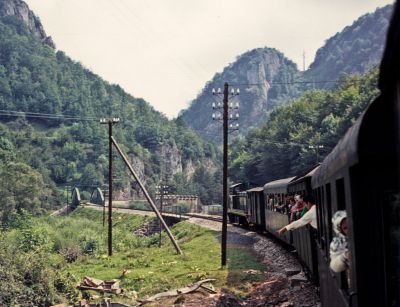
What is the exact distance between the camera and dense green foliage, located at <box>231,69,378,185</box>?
74500mm

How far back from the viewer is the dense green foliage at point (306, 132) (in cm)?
7450

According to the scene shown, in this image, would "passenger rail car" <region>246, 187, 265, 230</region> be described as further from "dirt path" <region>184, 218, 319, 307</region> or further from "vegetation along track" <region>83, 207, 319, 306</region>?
"dirt path" <region>184, 218, 319, 307</region>

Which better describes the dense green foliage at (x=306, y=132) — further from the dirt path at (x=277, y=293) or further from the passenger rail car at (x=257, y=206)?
the dirt path at (x=277, y=293)

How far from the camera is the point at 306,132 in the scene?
3344 inches

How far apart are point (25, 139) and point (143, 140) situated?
41.6 m

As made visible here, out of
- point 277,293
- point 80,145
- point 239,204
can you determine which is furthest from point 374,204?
point 80,145

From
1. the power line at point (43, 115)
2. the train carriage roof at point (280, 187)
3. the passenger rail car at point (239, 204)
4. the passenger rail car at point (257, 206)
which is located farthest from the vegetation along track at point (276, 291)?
the power line at point (43, 115)

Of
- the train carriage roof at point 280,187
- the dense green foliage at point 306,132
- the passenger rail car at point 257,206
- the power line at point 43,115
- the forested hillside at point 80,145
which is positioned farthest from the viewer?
the power line at point 43,115

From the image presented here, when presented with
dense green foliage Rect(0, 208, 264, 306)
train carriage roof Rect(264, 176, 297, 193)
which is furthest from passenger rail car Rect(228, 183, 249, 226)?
train carriage roof Rect(264, 176, 297, 193)

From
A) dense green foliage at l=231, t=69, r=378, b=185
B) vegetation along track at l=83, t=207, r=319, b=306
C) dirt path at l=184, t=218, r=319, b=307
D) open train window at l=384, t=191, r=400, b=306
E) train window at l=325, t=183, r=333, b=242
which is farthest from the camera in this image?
dense green foliage at l=231, t=69, r=378, b=185

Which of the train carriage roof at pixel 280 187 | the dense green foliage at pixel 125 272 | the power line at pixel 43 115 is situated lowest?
the dense green foliage at pixel 125 272

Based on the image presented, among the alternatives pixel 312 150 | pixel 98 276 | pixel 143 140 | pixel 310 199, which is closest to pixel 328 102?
pixel 312 150

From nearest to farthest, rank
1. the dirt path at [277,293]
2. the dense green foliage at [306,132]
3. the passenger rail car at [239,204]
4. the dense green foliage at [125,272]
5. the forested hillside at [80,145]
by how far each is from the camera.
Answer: the dirt path at [277,293] < the dense green foliage at [125,272] < the passenger rail car at [239,204] < the dense green foliage at [306,132] < the forested hillside at [80,145]

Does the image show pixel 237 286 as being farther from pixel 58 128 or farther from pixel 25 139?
pixel 58 128
